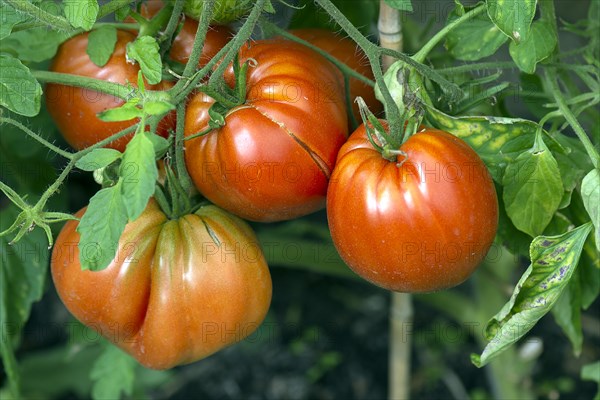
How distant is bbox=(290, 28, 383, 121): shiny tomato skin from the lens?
0.83 m

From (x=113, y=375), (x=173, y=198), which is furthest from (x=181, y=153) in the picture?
(x=113, y=375)

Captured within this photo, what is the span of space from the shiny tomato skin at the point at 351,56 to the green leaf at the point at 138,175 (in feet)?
0.96

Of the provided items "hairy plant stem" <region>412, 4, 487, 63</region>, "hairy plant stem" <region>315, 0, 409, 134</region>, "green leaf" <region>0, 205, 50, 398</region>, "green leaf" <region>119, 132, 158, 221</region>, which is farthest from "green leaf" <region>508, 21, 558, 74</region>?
"green leaf" <region>0, 205, 50, 398</region>

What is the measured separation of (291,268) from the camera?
158cm

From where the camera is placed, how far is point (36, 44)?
0.82 m

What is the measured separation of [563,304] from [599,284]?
1.7 inches

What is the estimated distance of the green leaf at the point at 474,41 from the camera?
79 centimetres

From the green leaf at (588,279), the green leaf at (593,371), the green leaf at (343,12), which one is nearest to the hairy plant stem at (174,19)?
the green leaf at (343,12)

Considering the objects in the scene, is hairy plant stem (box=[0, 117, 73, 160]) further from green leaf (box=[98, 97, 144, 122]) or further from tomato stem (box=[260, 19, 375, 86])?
tomato stem (box=[260, 19, 375, 86])

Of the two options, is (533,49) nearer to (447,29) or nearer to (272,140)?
(447,29)

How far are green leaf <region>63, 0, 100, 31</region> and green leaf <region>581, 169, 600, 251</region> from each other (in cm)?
44

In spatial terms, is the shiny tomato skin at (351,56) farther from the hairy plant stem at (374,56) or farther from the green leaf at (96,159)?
the green leaf at (96,159)

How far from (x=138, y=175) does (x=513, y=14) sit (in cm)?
34

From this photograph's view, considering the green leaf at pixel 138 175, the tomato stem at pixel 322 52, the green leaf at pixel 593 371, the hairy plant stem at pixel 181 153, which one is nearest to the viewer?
the green leaf at pixel 138 175
